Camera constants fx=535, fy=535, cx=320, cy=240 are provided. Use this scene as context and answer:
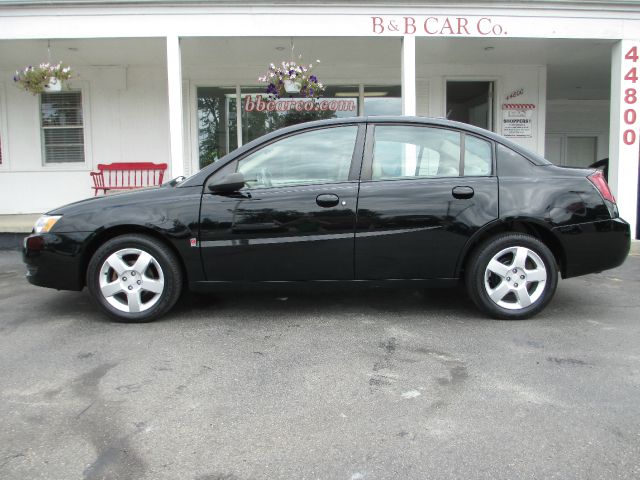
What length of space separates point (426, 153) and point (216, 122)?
6977 mm

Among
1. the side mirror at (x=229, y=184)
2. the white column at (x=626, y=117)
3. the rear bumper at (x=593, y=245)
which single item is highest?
the white column at (x=626, y=117)

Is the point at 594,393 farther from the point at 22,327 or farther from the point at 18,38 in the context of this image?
the point at 18,38

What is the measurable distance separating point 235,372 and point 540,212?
2628 mm

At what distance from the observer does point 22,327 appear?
4.30 metres

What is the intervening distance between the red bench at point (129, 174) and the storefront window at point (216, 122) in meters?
0.90

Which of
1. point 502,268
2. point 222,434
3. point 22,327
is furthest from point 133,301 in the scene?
point 502,268

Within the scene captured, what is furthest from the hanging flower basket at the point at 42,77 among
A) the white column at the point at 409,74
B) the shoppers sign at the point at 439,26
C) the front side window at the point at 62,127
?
the white column at the point at 409,74

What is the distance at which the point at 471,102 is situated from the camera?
11273 mm

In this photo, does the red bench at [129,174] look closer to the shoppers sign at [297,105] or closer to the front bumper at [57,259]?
the shoppers sign at [297,105]

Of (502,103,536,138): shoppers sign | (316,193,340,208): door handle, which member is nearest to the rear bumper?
(316,193,340,208): door handle

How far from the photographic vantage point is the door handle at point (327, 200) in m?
4.12

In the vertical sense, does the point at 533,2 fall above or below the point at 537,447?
above

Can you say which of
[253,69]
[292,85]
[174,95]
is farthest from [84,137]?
[292,85]

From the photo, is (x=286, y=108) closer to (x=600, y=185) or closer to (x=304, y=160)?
(x=304, y=160)
